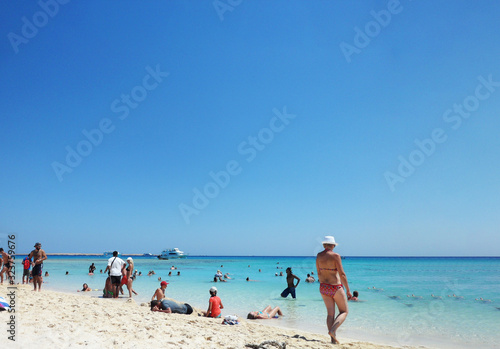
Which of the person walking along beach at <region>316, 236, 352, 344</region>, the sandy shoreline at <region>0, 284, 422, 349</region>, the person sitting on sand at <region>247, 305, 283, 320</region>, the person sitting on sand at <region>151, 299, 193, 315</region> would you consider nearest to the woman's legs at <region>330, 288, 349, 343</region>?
the person walking along beach at <region>316, 236, 352, 344</region>

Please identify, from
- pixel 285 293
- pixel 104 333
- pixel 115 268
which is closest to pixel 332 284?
pixel 104 333

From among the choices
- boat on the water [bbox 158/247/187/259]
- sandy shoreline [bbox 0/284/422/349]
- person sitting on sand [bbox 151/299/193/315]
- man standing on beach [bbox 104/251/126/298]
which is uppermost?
man standing on beach [bbox 104/251/126/298]

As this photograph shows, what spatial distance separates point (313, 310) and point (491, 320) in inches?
229

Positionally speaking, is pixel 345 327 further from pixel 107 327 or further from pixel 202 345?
pixel 107 327

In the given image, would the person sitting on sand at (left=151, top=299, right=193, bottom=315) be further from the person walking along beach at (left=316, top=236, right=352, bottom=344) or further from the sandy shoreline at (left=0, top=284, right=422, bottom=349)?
the person walking along beach at (left=316, top=236, right=352, bottom=344)

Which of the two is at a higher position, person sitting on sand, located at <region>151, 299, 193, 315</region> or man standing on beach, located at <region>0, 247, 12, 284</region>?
man standing on beach, located at <region>0, 247, 12, 284</region>

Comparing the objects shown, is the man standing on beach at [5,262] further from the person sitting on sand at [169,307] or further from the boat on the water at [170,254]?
the boat on the water at [170,254]

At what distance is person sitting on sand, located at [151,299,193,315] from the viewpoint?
9.19 m

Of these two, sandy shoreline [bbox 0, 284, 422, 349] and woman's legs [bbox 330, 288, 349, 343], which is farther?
woman's legs [bbox 330, 288, 349, 343]

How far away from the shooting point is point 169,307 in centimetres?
927

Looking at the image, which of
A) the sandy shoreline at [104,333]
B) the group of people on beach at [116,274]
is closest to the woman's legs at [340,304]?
the sandy shoreline at [104,333]

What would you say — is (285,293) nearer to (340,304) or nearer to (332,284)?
(340,304)

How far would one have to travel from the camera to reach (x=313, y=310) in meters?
12.3

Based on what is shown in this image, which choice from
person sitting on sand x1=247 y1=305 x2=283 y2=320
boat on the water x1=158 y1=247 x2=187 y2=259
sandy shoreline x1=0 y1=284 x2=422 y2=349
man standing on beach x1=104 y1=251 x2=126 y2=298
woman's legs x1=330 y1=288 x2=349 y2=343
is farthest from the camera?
boat on the water x1=158 y1=247 x2=187 y2=259
